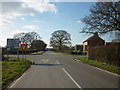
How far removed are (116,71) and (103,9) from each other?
1263 cm

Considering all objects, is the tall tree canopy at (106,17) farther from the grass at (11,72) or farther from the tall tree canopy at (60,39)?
the tall tree canopy at (60,39)

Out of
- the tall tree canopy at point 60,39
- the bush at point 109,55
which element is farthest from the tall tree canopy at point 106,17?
the tall tree canopy at point 60,39

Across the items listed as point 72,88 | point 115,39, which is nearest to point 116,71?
point 72,88

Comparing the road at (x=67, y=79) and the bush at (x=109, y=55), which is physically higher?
the bush at (x=109, y=55)

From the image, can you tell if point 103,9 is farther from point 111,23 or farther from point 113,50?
point 113,50

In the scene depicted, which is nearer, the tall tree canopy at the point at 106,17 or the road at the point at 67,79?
the road at the point at 67,79

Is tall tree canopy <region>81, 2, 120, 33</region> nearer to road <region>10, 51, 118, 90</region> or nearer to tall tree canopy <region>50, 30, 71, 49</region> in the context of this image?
road <region>10, 51, 118, 90</region>

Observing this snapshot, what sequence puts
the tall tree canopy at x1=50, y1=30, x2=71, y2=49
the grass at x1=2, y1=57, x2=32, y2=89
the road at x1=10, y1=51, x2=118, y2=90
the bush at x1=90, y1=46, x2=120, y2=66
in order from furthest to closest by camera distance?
the tall tree canopy at x1=50, y1=30, x2=71, y2=49 < the bush at x1=90, y1=46, x2=120, y2=66 < the grass at x1=2, y1=57, x2=32, y2=89 < the road at x1=10, y1=51, x2=118, y2=90

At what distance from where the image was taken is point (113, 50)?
1770 centimetres

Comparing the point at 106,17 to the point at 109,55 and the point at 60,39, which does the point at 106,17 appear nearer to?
the point at 109,55

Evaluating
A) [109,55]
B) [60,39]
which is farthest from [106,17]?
[60,39]

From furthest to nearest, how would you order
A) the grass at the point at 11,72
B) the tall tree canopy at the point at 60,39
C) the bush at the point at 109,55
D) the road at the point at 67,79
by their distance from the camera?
the tall tree canopy at the point at 60,39 < the bush at the point at 109,55 < the grass at the point at 11,72 < the road at the point at 67,79

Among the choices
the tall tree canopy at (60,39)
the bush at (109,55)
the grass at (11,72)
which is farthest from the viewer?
the tall tree canopy at (60,39)

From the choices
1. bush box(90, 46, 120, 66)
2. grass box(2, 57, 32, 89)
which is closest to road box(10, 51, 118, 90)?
grass box(2, 57, 32, 89)
